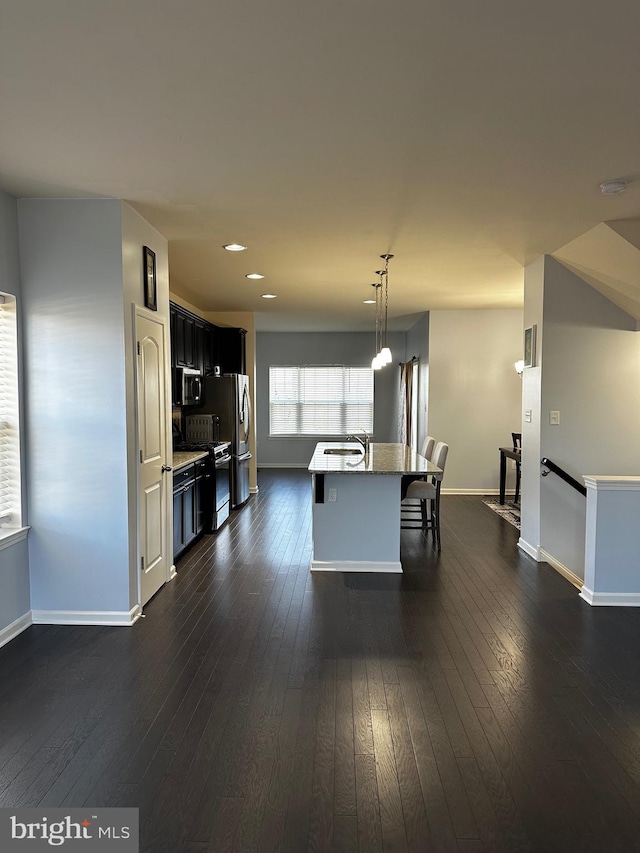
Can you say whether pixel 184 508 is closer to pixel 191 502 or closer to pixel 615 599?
pixel 191 502

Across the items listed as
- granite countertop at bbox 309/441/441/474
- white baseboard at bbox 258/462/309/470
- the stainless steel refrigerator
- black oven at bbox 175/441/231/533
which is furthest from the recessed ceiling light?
white baseboard at bbox 258/462/309/470

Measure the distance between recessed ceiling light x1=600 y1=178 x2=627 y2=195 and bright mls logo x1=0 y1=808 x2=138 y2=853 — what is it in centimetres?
366

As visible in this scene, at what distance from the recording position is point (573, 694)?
2705 mm

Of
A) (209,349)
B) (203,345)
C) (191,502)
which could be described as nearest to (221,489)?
(191,502)

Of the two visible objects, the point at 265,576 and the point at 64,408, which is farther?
the point at 265,576

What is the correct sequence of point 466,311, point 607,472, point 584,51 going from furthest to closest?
point 466,311 → point 607,472 → point 584,51

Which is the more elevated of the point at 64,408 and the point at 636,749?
the point at 64,408

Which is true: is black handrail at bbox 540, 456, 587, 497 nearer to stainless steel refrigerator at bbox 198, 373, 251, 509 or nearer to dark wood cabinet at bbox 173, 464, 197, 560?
dark wood cabinet at bbox 173, 464, 197, 560

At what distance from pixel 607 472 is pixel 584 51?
3715 millimetres

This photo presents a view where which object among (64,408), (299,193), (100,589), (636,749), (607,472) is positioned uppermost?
(299,193)

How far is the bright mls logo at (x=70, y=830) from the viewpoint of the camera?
1.83 m

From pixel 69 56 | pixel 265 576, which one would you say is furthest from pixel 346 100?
pixel 265 576

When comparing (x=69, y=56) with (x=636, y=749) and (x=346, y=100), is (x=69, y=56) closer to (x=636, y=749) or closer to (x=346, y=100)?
(x=346, y=100)

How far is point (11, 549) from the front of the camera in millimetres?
3307
